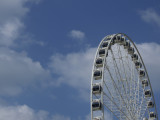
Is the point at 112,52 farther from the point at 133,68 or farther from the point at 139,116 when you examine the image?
the point at 139,116

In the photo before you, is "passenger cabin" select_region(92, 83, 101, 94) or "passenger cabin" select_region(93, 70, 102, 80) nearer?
"passenger cabin" select_region(92, 83, 101, 94)

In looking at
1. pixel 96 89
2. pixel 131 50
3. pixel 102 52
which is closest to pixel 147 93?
pixel 131 50

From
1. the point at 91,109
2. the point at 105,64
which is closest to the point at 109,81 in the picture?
the point at 105,64

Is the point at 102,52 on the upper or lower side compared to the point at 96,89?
upper

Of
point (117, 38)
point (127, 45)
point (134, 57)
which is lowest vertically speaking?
point (134, 57)

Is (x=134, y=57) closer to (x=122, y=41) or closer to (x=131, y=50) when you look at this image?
(x=131, y=50)

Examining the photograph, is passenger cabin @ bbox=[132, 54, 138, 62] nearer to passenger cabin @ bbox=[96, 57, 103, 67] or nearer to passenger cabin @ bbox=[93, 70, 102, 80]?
passenger cabin @ bbox=[96, 57, 103, 67]

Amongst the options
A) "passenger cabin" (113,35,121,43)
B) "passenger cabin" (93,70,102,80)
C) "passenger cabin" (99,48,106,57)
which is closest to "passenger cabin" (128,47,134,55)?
"passenger cabin" (113,35,121,43)

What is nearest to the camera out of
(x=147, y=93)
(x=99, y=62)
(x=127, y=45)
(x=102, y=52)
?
(x=99, y=62)

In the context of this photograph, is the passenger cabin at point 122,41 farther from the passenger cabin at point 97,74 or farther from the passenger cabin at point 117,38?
the passenger cabin at point 97,74

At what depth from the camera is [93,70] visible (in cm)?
3631

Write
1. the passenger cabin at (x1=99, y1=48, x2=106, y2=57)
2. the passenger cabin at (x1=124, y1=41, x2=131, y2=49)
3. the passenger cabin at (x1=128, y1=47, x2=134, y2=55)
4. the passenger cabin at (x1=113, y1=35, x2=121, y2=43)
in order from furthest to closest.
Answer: the passenger cabin at (x1=128, y1=47, x2=134, y2=55)
the passenger cabin at (x1=124, y1=41, x2=131, y2=49)
the passenger cabin at (x1=113, y1=35, x2=121, y2=43)
the passenger cabin at (x1=99, y1=48, x2=106, y2=57)

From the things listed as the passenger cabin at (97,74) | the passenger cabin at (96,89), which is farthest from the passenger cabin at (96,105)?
the passenger cabin at (97,74)

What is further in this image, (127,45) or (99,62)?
(127,45)
